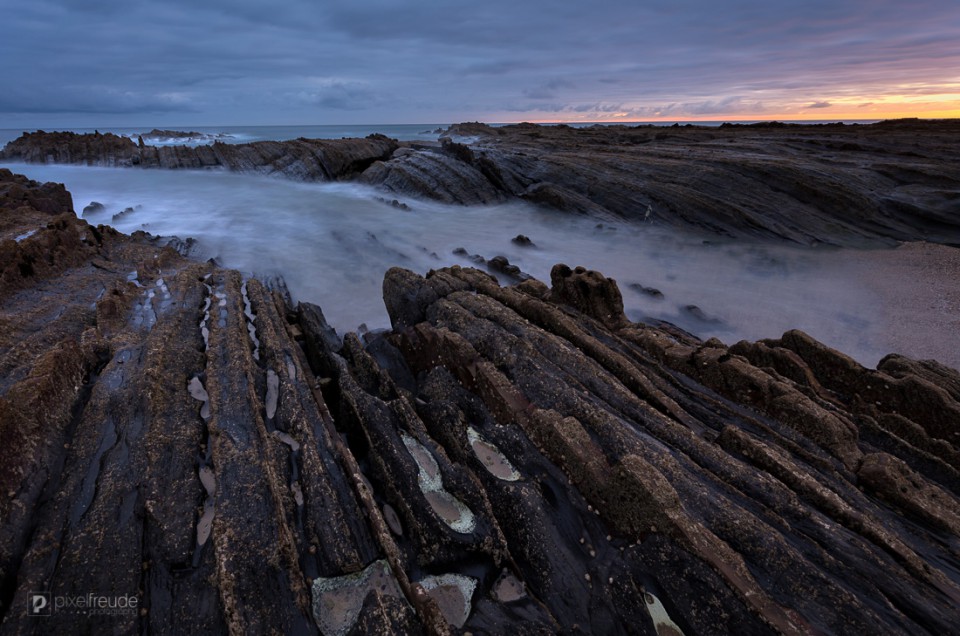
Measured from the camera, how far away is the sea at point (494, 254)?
39.2 ft

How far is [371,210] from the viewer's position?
75.5 ft

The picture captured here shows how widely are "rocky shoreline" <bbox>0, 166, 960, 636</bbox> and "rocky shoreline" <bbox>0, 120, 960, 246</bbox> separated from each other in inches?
546

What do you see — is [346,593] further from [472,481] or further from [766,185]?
[766,185]

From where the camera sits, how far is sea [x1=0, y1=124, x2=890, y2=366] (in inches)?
470

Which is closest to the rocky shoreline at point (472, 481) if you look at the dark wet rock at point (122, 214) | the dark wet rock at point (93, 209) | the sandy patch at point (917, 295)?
the sandy patch at point (917, 295)

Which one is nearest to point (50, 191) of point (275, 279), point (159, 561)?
point (275, 279)

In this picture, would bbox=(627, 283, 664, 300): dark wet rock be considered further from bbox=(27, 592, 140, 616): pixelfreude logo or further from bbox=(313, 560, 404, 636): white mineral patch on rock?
bbox=(27, 592, 140, 616): pixelfreude logo

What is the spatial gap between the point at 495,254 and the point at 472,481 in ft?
43.9

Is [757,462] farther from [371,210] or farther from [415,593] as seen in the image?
[371,210]

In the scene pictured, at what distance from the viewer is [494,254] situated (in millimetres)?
17203

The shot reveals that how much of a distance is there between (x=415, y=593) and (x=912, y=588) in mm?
4041

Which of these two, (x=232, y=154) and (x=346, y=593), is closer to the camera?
(x=346, y=593)

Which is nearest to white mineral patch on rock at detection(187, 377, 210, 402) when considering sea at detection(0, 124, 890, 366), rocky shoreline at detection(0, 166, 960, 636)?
rocky shoreline at detection(0, 166, 960, 636)

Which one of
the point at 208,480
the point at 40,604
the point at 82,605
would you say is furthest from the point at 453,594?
the point at 40,604
